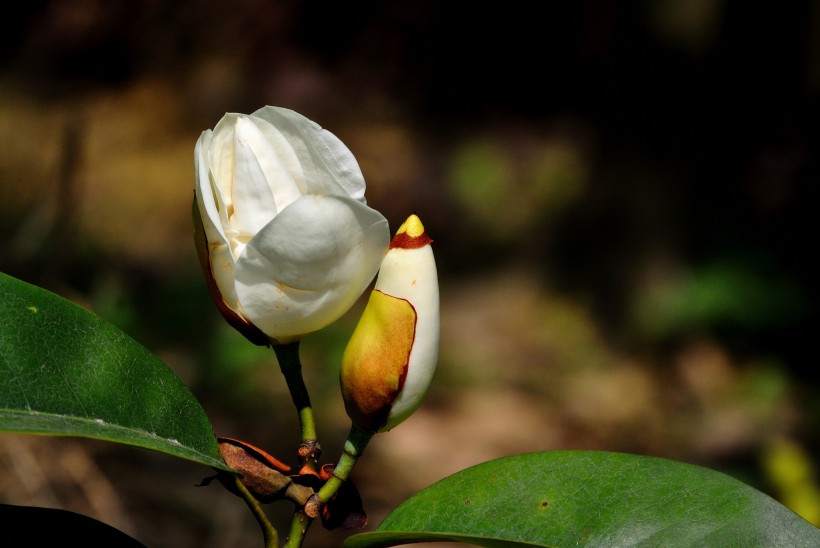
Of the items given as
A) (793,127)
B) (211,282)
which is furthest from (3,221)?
(793,127)

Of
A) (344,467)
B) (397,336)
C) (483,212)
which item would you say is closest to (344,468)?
(344,467)

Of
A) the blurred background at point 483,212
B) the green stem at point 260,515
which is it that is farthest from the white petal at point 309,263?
the blurred background at point 483,212

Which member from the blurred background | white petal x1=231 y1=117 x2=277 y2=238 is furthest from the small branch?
the blurred background

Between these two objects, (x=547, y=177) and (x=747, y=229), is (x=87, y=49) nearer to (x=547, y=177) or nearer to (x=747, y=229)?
(x=547, y=177)

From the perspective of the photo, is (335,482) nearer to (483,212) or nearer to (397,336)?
(397,336)

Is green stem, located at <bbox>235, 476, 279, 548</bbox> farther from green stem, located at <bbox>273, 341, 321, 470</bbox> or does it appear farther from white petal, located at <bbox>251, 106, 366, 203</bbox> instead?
white petal, located at <bbox>251, 106, 366, 203</bbox>

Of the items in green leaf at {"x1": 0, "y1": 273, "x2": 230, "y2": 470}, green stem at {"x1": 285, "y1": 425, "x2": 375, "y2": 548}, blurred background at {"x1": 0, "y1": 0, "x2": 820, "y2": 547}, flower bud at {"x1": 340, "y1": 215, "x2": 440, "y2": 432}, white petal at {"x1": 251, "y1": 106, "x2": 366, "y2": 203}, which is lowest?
blurred background at {"x1": 0, "y1": 0, "x2": 820, "y2": 547}

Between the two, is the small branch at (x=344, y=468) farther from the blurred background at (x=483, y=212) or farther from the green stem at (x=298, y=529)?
the blurred background at (x=483, y=212)
